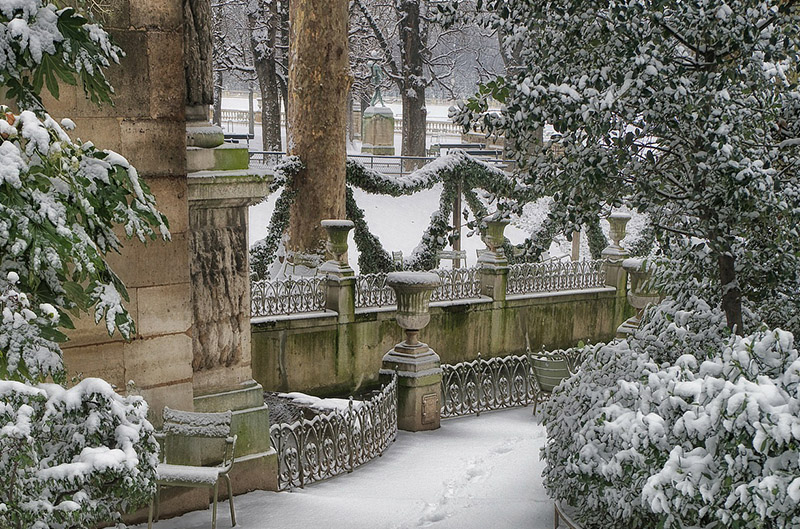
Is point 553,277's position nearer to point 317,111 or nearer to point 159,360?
point 317,111

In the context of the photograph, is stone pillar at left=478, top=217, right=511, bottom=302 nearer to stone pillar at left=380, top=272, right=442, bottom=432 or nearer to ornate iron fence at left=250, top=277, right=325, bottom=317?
ornate iron fence at left=250, top=277, right=325, bottom=317

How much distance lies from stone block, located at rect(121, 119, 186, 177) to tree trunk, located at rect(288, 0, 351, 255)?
24.7 feet

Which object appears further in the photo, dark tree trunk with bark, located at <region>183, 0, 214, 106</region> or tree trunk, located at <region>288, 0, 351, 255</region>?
tree trunk, located at <region>288, 0, 351, 255</region>

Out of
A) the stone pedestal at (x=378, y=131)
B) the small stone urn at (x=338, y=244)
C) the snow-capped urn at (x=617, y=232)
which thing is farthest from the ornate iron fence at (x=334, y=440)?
the stone pedestal at (x=378, y=131)

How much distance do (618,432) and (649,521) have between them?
2.50ft

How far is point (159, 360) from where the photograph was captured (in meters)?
6.21

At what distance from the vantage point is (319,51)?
43.8 ft

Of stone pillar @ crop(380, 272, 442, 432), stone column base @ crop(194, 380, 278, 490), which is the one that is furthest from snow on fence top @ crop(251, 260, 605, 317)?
stone column base @ crop(194, 380, 278, 490)

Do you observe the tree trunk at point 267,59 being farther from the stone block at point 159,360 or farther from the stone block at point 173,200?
the stone block at point 159,360

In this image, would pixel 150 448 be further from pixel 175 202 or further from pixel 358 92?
pixel 358 92

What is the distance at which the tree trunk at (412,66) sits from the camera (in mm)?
23906

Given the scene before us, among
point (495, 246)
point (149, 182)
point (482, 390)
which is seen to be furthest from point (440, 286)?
point (149, 182)

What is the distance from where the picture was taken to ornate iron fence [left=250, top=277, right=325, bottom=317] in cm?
1123

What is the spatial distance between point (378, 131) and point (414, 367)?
2205 centimetres
